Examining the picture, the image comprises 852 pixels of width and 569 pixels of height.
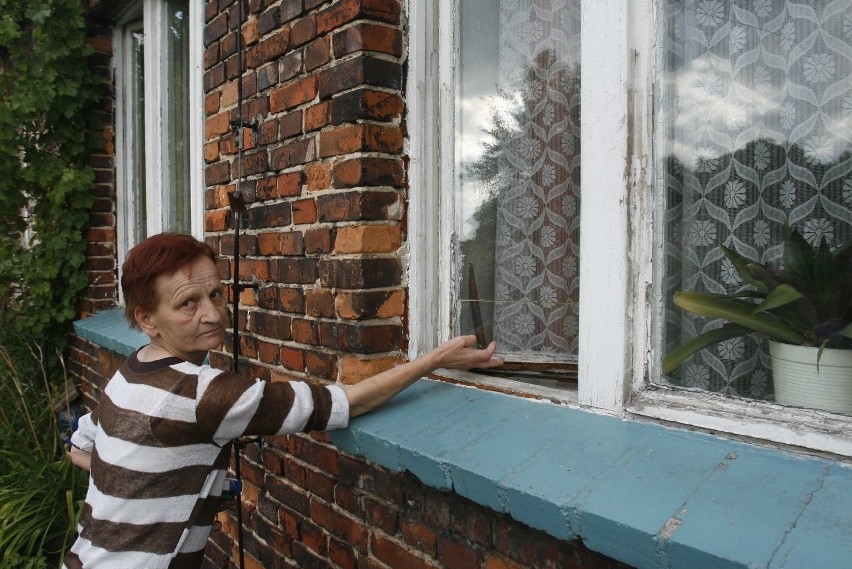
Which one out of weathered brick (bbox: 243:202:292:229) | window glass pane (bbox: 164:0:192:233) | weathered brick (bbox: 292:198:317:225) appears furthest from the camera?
window glass pane (bbox: 164:0:192:233)

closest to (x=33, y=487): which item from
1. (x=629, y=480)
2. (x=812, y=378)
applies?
(x=629, y=480)

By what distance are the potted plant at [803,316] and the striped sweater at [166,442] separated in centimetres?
102

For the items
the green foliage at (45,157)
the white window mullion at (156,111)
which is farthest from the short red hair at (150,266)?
the green foliage at (45,157)

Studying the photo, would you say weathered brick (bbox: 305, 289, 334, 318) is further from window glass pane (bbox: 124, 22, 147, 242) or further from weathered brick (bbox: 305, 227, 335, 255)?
window glass pane (bbox: 124, 22, 147, 242)

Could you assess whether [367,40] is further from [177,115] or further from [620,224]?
[177,115]

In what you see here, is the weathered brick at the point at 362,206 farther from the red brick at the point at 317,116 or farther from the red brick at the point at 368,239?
the red brick at the point at 317,116

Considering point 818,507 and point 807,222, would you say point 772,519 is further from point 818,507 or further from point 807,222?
point 807,222

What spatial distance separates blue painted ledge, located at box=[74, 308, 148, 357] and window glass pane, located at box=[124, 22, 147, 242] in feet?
1.89

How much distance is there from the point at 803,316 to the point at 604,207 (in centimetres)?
47

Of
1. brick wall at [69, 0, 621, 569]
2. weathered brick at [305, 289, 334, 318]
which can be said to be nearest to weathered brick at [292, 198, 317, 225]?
brick wall at [69, 0, 621, 569]

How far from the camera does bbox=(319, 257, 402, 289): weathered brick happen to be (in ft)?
6.21

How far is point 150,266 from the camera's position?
1.63m

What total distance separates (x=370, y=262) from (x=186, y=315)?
53cm

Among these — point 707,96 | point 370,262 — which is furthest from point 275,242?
point 707,96
